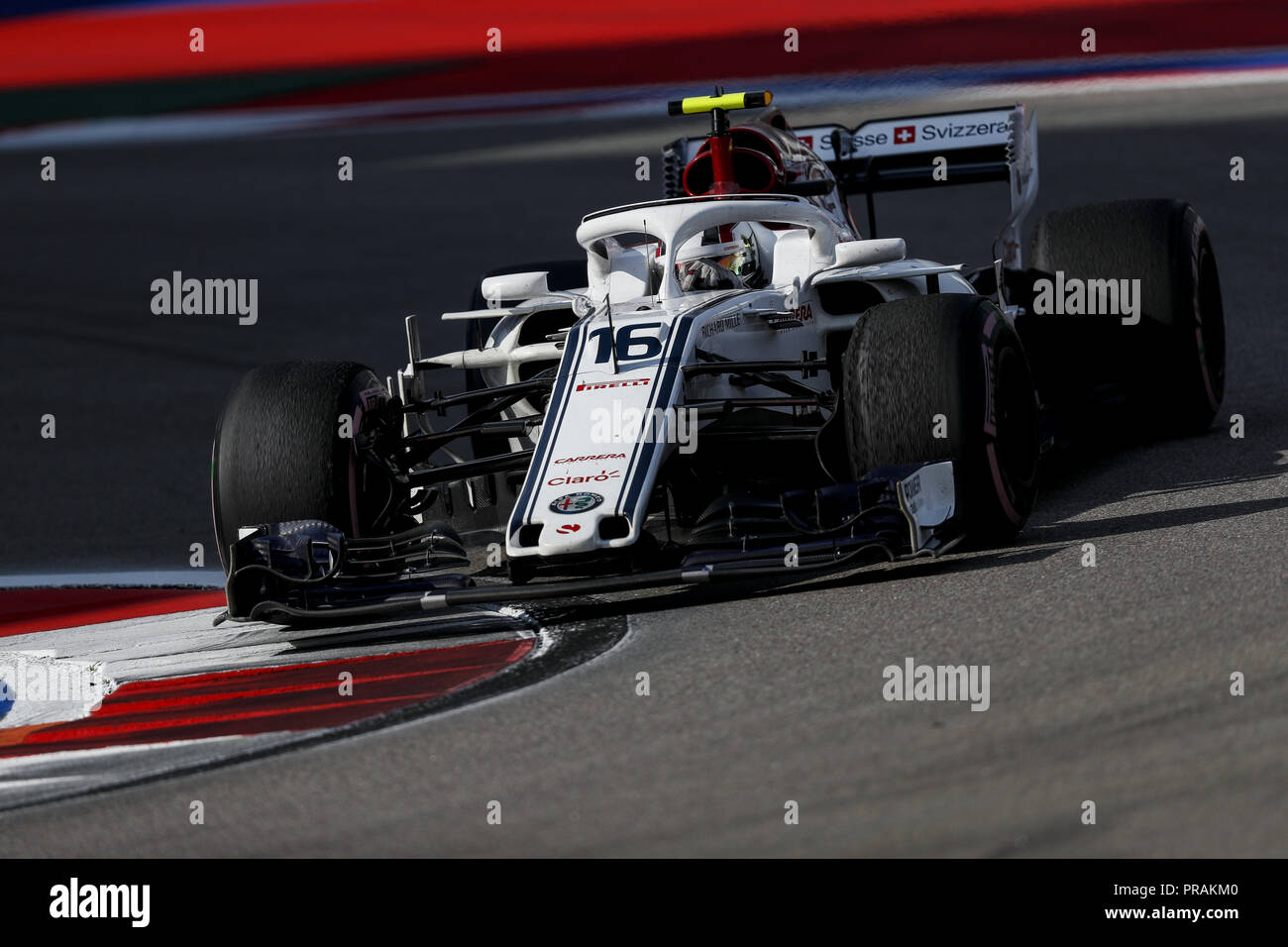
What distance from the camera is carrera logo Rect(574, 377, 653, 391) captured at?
20.9 ft

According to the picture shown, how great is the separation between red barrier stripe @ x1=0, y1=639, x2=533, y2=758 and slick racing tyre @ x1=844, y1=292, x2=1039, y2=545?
137 centimetres

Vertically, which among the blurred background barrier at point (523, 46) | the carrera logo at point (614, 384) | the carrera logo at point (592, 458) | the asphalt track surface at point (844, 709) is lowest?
the asphalt track surface at point (844, 709)

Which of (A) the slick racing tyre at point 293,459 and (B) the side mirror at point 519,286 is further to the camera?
(B) the side mirror at point 519,286

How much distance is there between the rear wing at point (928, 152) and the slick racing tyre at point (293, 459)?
2.84 meters

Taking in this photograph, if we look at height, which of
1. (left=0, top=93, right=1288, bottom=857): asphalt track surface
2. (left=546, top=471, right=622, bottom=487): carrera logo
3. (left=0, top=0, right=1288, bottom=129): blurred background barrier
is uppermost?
(left=0, top=0, right=1288, bottom=129): blurred background barrier

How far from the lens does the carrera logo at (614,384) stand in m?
6.38

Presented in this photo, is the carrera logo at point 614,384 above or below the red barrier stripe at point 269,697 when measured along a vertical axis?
above

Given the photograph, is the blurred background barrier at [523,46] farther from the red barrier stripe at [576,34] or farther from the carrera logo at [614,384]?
the carrera logo at [614,384]

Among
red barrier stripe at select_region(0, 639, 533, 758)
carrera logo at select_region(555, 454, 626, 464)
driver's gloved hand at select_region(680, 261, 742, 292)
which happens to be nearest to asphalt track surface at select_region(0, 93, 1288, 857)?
red barrier stripe at select_region(0, 639, 533, 758)

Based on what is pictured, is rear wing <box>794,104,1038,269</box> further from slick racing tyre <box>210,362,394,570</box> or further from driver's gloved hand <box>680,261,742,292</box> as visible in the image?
slick racing tyre <box>210,362,394,570</box>

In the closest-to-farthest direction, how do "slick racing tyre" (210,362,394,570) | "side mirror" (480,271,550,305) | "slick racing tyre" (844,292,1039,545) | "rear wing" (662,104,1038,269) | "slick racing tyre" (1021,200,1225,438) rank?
"slick racing tyre" (844,292,1039,545)
"slick racing tyre" (210,362,394,570)
"side mirror" (480,271,550,305)
"slick racing tyre" (1021,200,1225,438)
"rear wing" (662,104,1038,269)

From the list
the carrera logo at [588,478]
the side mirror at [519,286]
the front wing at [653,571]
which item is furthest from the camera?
the side mirror at [519,286]

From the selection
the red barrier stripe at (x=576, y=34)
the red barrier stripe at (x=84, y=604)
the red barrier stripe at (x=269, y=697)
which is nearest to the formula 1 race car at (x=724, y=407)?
the red barrier stripe at (x=269, y=697)

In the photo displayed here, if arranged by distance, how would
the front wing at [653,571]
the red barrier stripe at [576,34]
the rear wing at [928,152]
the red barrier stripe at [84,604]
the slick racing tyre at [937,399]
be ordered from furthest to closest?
1. the red barrier stripe at [576,34]
2. the rear wing at [928,152]
3. the red barrier stripe at [84,604]
4. the slick racing tyre at [937,399]
5. the front wing at [653,571]
